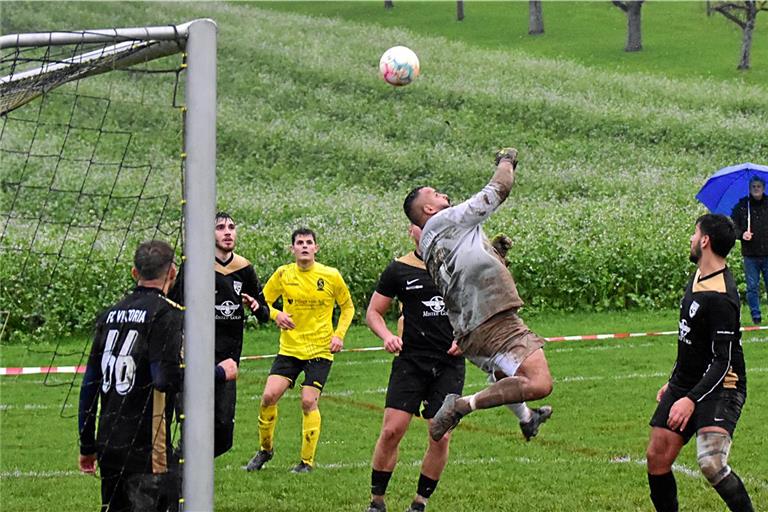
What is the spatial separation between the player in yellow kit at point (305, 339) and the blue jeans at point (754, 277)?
7.78 metres

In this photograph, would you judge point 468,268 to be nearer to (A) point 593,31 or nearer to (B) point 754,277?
Answer: (B) point 754,277

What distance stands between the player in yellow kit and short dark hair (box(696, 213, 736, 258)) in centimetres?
401

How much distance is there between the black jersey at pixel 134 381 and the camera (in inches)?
254

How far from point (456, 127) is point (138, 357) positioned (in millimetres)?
35571

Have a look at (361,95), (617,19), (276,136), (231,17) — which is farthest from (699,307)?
(617,19)

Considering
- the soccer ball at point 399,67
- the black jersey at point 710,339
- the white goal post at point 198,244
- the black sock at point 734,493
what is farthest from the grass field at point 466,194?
the soccer ball at point 399,67

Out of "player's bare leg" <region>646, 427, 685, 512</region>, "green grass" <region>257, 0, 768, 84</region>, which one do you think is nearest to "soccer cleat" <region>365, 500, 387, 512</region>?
"player's bare leg" <region>646, 427, 685, 512</region>

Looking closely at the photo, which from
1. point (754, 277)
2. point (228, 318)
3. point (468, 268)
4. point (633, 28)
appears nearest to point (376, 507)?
point (228, 318)

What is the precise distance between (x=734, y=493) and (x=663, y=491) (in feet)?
1.66

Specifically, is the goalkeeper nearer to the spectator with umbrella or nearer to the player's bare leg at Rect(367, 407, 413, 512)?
the player's bare leg at Rect(367, 407, 413, 512)

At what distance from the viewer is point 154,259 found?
6598 millimetres

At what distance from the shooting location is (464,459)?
10195 millimetres

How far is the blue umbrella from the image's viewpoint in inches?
650

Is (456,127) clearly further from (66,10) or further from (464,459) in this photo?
(464,459)
